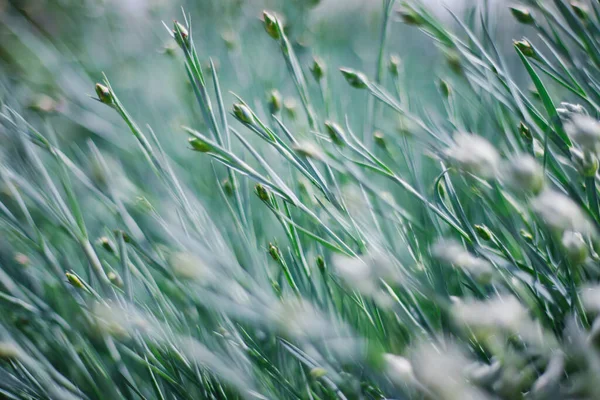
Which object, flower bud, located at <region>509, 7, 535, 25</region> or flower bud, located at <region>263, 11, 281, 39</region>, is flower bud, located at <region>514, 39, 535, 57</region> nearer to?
flower bud, located at <region>509, 7, 535, 25</region>

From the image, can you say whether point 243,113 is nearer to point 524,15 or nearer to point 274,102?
point 274,102

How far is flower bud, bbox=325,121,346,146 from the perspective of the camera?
375mm

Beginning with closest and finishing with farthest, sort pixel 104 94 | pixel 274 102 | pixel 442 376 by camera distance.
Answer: pixel 442 376 → pixel 104 94 → pixel 274 102

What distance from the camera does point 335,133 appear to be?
0.38m

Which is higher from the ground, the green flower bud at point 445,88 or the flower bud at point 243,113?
the flower bud at point 243,113

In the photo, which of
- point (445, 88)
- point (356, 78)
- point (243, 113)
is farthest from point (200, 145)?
point (445, 88)

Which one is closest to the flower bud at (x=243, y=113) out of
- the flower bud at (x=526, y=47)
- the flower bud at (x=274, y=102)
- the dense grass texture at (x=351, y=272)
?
the dense grass texture at (x=351, y=272)

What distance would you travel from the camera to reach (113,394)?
36 centimetres

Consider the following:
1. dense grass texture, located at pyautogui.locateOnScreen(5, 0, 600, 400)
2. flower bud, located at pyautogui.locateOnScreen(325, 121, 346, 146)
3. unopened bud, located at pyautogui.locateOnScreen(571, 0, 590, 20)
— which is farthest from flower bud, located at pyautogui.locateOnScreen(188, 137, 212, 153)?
unopened bud, located at pyautogui.locateOnScreen(571, 0, 590, 20)

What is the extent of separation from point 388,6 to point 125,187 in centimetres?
33

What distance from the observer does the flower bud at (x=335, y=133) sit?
1.23 ft

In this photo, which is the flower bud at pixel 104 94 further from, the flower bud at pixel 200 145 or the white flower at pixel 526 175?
the white flower at pixel 526 175

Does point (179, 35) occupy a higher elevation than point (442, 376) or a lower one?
higher

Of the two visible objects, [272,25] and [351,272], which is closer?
[351,272]
